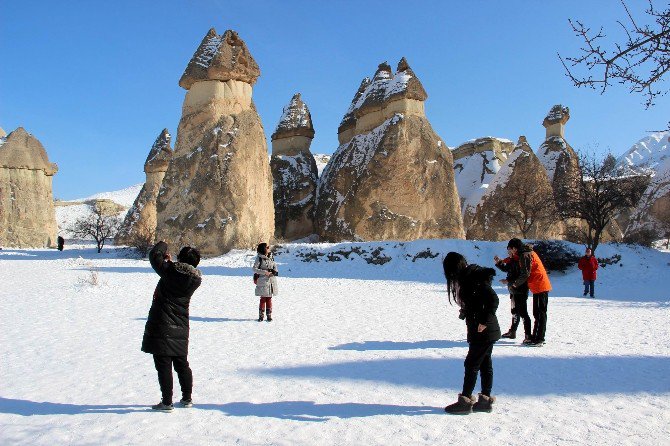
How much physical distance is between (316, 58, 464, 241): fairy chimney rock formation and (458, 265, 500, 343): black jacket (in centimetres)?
1565

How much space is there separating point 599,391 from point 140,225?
26.0 meters

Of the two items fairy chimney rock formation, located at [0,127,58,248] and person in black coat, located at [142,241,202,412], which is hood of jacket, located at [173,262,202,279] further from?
A: fairy chimney rock formation, located at [0,127,58,248]

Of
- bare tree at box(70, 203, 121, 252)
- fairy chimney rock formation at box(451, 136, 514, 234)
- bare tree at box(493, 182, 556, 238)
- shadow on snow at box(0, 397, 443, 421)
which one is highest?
fairy chimney rock formation at box(451, 136, 514, 234)

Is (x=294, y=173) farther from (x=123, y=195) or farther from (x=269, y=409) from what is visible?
(x=123, y=195)

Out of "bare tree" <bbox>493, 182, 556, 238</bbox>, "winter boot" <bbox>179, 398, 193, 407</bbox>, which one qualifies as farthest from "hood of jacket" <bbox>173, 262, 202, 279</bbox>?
"bare tree" <bbox>493, 182, 556, 238</bbox>

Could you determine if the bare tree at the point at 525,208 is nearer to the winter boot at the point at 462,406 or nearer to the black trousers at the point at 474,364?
the black trousers at the point at 474,364

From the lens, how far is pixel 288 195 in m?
23.5

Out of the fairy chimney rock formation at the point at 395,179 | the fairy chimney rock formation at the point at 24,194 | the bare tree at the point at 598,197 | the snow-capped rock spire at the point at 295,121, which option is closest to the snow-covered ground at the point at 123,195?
the fairy chimney rock formation at the point at 24,194

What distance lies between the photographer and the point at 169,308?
3.26 meters

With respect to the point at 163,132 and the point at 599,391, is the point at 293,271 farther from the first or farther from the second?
the point at 163,132

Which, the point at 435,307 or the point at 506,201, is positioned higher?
the point at 506,201

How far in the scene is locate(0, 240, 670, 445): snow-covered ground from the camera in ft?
9.69

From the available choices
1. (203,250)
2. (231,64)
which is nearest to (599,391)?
(203,250)

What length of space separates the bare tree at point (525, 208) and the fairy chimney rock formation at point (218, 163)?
11371 millimetres
